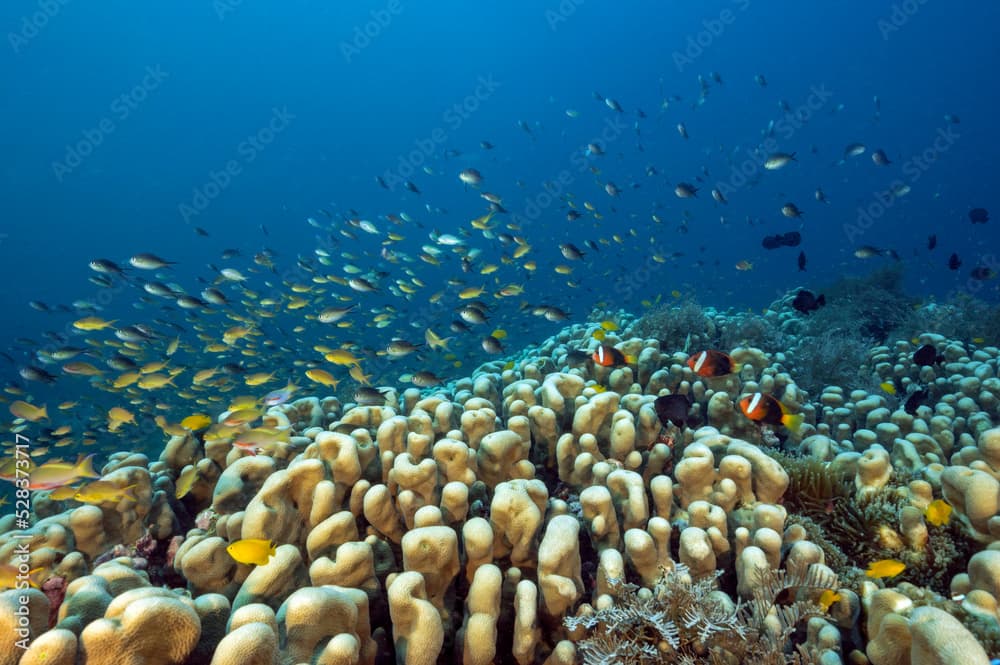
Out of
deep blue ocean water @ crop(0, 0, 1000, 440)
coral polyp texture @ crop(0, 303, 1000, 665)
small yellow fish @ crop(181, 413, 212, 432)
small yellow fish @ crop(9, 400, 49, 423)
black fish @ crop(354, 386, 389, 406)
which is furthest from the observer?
deep blue ocean water @ crop(0, 0, 1000, 440)

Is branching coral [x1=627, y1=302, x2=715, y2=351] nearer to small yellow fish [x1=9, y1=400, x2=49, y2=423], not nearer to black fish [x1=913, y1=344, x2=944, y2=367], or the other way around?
black fish [x1=913, y1=344, x2=944, y2=367]

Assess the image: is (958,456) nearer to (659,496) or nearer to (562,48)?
(659,496)

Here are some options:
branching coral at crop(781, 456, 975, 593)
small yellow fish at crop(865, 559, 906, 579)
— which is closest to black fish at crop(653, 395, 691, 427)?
branching coral at crop(781, 456, 975, 593)

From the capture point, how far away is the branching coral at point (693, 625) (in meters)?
2.07

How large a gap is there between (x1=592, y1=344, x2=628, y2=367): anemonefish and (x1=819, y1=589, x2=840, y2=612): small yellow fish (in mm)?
2853

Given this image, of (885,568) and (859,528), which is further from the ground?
(859,528)

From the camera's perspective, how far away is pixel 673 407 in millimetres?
3996

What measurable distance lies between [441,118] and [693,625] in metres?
144

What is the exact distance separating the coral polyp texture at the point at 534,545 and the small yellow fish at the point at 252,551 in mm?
12

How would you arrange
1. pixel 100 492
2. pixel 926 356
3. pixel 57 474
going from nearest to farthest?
pixel 100 492
pixel 57 474
pixel 926 356

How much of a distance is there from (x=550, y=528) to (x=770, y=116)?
150m

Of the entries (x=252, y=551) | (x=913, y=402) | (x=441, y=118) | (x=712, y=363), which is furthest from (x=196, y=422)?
(x=441, y=118)

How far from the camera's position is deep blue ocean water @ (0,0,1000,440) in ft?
316

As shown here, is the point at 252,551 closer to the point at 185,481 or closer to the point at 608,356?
the point at 185,481
